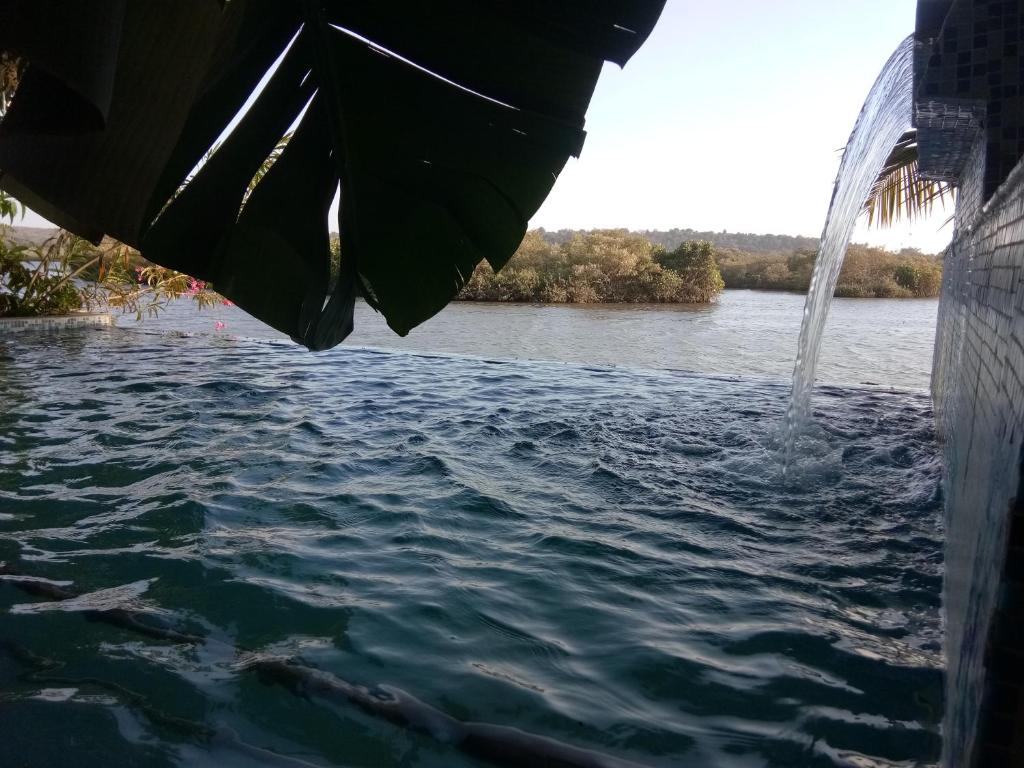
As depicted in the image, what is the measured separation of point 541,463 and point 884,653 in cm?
278

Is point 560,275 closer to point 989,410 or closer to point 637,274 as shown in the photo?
point 637,274

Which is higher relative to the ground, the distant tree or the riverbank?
the distant tree

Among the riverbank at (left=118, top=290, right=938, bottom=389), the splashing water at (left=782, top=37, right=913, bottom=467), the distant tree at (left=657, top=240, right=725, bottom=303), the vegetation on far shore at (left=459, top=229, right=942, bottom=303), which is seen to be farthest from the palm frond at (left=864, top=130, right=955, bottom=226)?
the distant tree at (left=657, top=240, right=725, bottom=303)

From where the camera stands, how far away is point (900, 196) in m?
10.2

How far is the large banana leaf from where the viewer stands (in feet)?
5.19

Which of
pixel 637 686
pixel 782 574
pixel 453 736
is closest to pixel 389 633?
pixel 453 736

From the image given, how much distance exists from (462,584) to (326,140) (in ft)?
6.90

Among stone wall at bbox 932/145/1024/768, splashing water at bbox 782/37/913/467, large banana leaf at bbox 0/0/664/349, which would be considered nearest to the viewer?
stone wall at bbox 932/145/1024/768

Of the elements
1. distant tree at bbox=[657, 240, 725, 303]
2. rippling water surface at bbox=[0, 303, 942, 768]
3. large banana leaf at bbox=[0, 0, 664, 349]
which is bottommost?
rippling water surface at bbox=[0, 303, 942, 768]

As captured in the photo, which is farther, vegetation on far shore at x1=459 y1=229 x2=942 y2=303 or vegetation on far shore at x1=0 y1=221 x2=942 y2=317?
vegetation on far shore at x1=459 y1=229 x2=942 y2=303

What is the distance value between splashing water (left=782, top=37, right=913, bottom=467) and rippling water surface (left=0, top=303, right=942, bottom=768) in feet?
1.42

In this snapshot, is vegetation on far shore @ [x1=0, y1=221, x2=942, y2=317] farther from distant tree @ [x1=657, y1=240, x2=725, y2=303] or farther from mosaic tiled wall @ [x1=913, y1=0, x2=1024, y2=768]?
mosaic tiled wall @ [x1=913, y1=0, x2=1024, y2=768]

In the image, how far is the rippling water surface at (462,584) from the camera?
2.32 m

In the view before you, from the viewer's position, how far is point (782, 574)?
348cm
